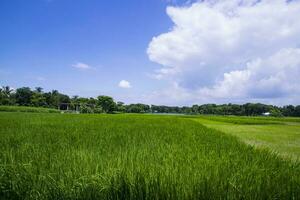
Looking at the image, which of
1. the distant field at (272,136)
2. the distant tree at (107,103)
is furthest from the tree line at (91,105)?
the distant field at (272,136)

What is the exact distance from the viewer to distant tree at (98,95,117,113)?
92812 millimetres

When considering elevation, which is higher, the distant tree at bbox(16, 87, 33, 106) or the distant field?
the distant tree at bbox(16, 87, 33, 106)

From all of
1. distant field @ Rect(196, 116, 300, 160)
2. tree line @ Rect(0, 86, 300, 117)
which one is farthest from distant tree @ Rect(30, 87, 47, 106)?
distant field @ Rect(196, 116, 300, 160)

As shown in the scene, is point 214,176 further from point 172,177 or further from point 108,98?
point 108,98

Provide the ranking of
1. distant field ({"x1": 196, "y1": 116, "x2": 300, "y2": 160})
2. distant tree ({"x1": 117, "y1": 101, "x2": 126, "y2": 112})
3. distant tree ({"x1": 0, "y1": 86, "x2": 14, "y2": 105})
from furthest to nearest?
distant tree ({"x1": 117, "y1": 101, "x2": 126, "y2": 112})
distant tree ({"x1": 0, "y1": 86, "x2": 14, "y2": 105})
distant field ({"x1": 196, "y1": 116, "x2": 300, "y2": 160})

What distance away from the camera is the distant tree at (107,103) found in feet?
305

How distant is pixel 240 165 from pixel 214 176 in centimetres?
97

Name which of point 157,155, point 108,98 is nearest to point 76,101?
point 108,98

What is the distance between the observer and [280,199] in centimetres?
294

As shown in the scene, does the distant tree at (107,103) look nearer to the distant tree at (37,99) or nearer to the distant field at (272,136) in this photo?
the distant tree at (37,99)

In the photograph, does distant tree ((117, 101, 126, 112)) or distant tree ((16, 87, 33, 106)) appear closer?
distant tree ((16, 87, 33, 106))

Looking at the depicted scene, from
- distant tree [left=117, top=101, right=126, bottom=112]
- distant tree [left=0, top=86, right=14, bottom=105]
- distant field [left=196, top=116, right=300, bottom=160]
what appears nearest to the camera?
distant field [left=196, top=116, right=300, bottom=160]

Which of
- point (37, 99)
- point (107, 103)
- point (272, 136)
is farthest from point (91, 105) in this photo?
point (272, 136)

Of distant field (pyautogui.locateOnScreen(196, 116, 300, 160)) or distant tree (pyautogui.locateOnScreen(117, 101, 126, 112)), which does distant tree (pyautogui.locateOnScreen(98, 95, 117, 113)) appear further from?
distant field (pyautogui.locateOnScreen(196, 116, 300, 160))
